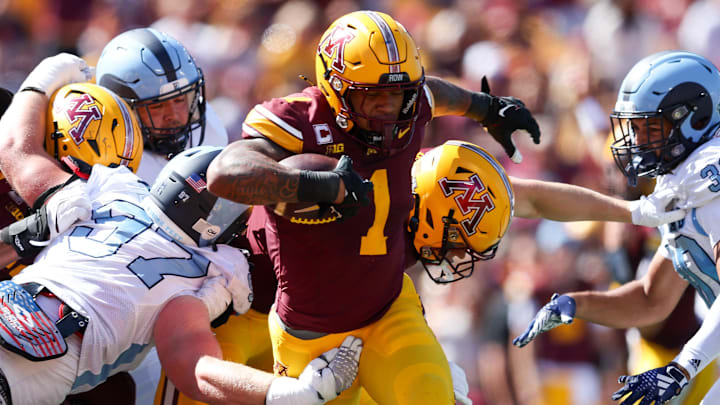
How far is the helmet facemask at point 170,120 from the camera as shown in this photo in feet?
15.9

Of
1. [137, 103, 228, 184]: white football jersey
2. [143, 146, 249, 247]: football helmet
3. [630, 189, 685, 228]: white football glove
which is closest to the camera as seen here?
[143, 146, 249, 247]: football helmet

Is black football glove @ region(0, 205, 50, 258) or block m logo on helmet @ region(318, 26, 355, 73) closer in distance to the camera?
block m logo on helmet @ region(318, 26, 355, 73)

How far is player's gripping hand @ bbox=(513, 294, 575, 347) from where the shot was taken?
14.0 ft

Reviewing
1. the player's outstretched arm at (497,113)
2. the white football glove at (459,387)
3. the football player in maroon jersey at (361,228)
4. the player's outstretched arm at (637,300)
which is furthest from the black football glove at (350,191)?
the player's outstretched arm at (637,300)

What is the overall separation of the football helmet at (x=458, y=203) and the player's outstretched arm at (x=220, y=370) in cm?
62

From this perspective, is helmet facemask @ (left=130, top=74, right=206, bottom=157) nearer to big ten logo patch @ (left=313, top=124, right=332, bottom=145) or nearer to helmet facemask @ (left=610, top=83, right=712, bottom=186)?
big ten logo patch @ (left=313, top=124, right=332, bottom=145)

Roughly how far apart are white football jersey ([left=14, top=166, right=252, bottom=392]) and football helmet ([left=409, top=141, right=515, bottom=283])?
2.58 feet

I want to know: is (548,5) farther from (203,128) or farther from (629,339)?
(203,128)

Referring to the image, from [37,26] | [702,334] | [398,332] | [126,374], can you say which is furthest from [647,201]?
[37,26]

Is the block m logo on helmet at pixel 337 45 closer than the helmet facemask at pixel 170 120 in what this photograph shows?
Yes

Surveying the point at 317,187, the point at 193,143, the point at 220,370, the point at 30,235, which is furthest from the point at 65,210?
the point at 193,143

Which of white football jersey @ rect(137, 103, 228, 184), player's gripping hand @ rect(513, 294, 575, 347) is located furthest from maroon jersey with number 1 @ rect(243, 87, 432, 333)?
white football jersey @ rect(137, 103, 228, 184)

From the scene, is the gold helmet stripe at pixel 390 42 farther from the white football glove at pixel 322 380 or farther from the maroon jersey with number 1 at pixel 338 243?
the white football glove at pixel 322 380

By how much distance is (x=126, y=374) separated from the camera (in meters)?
4.16
